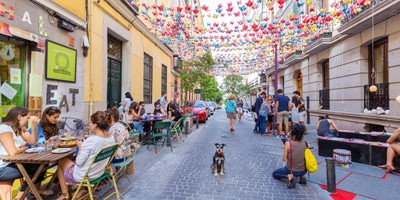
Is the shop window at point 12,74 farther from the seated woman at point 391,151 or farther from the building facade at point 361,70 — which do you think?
the building facade at point 361,70

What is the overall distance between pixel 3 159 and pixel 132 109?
4548 mm

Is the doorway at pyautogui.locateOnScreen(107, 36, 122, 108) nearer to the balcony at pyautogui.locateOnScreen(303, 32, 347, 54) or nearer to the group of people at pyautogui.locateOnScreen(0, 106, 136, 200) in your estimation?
the group of people at pyautogui.locateOnScreen(0, 106, 136, 200)

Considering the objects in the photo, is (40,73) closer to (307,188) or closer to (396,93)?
(307,188)

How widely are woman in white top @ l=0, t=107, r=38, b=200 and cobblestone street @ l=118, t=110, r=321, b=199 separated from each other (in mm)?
1619

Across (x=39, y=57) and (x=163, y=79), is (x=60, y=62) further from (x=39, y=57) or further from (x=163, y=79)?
(x=163, y=79)

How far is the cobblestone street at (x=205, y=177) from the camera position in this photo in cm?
379

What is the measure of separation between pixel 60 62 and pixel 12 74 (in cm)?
128

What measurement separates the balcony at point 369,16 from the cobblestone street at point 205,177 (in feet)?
19.2

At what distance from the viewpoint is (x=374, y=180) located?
4.43 metres

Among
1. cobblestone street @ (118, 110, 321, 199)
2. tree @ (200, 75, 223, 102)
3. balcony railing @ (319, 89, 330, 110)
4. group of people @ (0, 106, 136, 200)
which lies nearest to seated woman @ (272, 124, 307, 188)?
cobblestone street @ (118, 110, 321, 199)

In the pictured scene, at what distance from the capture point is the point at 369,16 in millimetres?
7812

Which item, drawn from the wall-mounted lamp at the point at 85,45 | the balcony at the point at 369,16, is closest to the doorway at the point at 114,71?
the wall-mounted lamp at the point at 85,45

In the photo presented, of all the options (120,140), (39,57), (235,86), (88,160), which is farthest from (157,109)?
(235,86)

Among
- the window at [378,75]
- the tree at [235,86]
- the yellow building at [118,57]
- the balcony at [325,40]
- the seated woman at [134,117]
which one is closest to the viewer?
the seated woman at [134,117]
